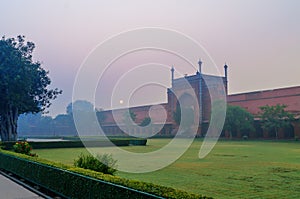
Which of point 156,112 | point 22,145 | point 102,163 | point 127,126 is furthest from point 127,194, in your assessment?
point 156,112

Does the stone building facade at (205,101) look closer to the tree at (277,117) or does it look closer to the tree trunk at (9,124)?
the tree at (277,117)

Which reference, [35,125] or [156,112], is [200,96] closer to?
[156,112]

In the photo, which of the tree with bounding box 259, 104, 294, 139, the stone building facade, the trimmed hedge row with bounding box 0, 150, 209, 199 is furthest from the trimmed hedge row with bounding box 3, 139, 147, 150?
the trimmed hedge row with bounding box 0, 150, 209, 199

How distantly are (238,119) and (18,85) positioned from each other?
26315 mm

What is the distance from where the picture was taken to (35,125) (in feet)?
295

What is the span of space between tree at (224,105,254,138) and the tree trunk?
24720 mm

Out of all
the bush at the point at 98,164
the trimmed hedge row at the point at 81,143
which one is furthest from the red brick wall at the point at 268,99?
the bush at the point at 98,164

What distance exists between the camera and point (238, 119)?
41281mm

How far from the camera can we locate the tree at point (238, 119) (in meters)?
41.2

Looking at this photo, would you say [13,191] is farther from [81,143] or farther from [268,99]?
[268,99]

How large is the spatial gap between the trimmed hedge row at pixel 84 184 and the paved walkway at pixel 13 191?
0.38 m

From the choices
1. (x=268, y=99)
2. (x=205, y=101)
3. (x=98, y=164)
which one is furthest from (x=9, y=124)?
(x=268, y=99)

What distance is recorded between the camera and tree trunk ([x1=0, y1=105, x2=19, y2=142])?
92.1 feet

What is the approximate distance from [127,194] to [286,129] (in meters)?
39.6
